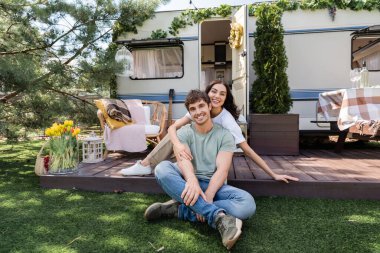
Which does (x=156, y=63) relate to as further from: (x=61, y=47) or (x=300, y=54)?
(x=300, y=54)

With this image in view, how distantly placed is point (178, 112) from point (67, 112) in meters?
1.86

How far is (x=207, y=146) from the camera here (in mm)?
2105

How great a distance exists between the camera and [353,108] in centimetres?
333

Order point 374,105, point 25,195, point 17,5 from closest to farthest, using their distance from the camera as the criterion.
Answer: point 25,195, point 374,105, point 17,5

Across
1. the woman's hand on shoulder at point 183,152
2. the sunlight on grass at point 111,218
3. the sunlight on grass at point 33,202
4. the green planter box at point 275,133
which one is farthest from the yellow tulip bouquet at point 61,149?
the green planter box at point 275,133

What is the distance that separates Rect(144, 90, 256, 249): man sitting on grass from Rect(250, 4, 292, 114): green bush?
236 cm

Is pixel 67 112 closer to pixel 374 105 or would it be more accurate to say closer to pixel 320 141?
pixel 374 105

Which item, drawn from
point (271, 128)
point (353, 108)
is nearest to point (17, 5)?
point (271, 128)

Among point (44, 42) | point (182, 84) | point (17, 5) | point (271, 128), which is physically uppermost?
point (17, 5)

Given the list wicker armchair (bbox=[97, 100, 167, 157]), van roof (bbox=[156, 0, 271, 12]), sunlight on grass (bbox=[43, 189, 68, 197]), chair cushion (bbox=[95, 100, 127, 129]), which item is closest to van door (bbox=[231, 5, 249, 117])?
van roof (bbox=[156, 0, 271, 12])

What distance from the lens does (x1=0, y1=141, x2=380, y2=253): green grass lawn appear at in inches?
66.9

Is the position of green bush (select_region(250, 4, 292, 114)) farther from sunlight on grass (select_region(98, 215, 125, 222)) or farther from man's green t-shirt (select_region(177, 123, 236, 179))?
sunlight on grass (select_region(98, 215, 125, 222))

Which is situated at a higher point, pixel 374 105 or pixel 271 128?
pixel 374 105

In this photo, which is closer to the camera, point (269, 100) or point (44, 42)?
point (269, 100)
